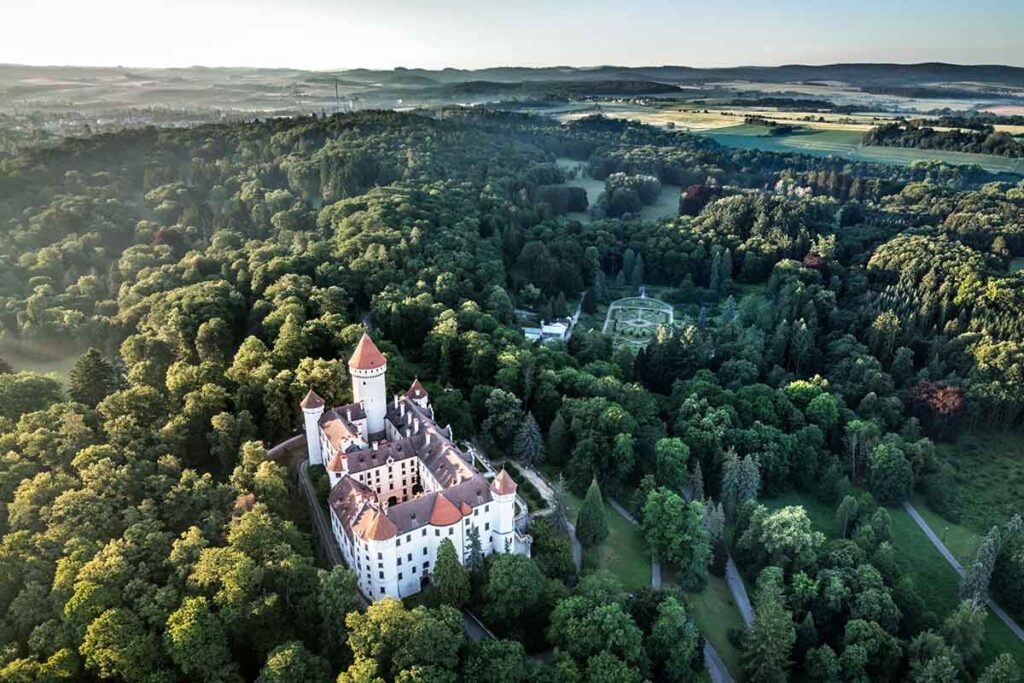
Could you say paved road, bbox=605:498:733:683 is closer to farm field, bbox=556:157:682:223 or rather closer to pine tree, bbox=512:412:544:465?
pine tree, bbox=512:412:544:465

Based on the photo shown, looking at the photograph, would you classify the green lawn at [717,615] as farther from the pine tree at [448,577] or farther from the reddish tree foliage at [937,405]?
the reddish tree foliage at [937,405]

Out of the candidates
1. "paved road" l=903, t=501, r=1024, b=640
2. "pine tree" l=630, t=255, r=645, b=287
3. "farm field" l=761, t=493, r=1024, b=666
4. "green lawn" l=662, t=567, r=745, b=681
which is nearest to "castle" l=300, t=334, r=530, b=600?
"green lawn" l=662, t=567, r=745, b=681

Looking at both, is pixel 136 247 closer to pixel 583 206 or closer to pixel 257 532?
pixel 257 532

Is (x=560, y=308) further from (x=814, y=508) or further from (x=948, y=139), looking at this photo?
(x=948, y=139)

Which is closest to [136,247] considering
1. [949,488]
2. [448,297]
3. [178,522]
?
[448,297]

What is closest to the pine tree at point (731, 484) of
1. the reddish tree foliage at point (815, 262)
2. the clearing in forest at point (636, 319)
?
the clearing in forest at point (636, 319)

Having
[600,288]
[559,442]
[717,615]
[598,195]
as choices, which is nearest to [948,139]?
[598,195]
